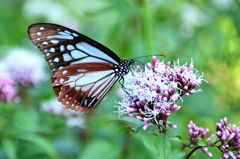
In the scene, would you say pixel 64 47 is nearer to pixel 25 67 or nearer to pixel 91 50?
pixel 91 50

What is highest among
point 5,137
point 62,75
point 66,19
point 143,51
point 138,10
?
point 66,19

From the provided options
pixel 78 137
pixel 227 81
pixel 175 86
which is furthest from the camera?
pixel 227 81

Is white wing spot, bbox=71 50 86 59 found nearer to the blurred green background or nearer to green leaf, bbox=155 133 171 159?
the blurred green background

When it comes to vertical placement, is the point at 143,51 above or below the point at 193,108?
above

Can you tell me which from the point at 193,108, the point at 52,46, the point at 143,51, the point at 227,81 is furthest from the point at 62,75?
the point at 227,81

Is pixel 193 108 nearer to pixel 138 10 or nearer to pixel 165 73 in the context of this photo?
pixel 138 10

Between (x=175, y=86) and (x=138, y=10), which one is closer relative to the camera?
(x=175, y=86)

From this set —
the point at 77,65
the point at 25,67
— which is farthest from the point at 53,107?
the point at 77,65
